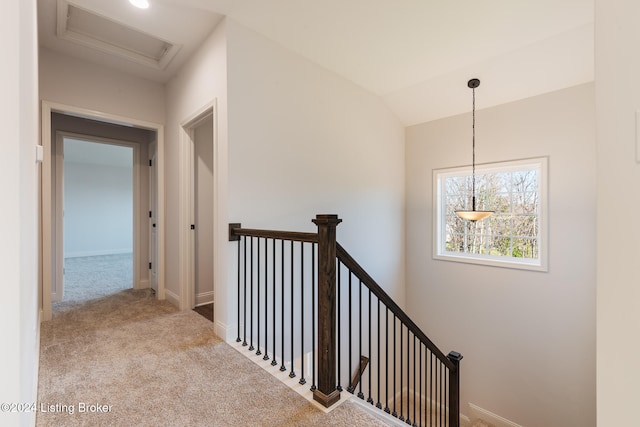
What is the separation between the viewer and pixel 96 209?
7.64m

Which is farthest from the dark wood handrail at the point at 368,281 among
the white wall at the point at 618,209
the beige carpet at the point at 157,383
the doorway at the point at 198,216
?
the doorway at the point at 198,216

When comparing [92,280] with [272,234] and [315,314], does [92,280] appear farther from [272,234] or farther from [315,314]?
[272,234]

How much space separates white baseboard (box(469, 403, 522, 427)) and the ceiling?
4053 millimetres

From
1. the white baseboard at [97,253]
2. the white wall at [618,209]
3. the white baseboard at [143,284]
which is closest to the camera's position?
the white wall at [618,209]

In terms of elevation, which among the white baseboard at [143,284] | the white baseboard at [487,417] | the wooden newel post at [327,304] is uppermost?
the wooden newel post at [327,304]

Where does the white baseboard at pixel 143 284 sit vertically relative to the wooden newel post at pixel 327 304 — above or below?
below

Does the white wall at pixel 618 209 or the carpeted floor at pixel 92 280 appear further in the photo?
the carpeted floor at pixel 92 280

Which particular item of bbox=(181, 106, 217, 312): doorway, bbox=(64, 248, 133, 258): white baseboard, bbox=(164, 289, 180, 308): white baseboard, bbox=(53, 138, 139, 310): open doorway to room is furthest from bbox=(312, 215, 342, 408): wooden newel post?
bbox=(64, 248, 133, 258): white baseboard

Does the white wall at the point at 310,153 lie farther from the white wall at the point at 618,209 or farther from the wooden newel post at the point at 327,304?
the white wall at the point at 618,209

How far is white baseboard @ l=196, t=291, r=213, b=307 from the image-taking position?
339 centimetres

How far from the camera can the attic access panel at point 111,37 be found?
244cm

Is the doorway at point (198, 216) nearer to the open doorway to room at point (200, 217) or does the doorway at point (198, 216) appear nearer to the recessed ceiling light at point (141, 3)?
the open doorway to room at point (200, 217)

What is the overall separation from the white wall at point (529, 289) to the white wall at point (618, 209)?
124 inches

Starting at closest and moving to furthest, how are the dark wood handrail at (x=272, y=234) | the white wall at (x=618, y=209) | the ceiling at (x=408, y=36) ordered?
the white wall at (x=618, y=209) → the dark wood handrail at (x=272, y=234) → the ceiling at (x=408, y=36)
